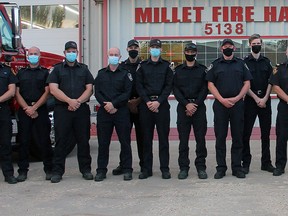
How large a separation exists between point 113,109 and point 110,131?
14.8 inches

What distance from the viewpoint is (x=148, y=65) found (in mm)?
6809

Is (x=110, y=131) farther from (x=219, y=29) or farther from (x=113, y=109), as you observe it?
(x=219, y=29)

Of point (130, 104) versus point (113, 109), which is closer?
point (113, 109)

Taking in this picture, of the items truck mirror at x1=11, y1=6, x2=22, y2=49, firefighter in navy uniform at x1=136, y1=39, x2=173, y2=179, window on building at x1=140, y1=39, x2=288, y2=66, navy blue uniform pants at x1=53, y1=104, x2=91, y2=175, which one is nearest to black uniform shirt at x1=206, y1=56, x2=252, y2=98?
firefighter in navy uniform at x1=136, y1=39, x2=173, y2=179

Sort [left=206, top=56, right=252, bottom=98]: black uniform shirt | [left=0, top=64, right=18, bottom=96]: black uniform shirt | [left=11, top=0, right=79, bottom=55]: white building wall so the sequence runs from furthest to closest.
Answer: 1. [left=11, top=0, right=79, bottom=55]: white building wall
2. [left=206, top=56, right=252, bottom=98]: black uniform shirt
3. [left=0, top=64, right=18, bottom=96]: black uniform shirt

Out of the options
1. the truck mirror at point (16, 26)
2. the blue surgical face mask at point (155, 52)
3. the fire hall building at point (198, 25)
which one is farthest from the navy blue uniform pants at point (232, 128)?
the fire hall building at point (198, 25)

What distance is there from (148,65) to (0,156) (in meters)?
2.44

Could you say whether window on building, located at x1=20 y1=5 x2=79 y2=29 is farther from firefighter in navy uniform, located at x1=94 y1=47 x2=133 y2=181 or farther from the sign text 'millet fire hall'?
firefighter in navy uniform, located at x1=94 y1=47 x2=133 y2=181

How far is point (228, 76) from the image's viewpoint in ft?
22.0

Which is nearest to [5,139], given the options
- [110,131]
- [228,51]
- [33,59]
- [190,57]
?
[33,59]

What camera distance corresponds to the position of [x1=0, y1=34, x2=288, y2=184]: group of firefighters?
21.9ft

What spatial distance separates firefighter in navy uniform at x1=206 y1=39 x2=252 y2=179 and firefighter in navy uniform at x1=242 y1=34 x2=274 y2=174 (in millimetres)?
320

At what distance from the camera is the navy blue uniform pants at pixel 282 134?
6833 millimetres

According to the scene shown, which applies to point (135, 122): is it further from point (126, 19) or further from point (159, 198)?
point (126, 19)
